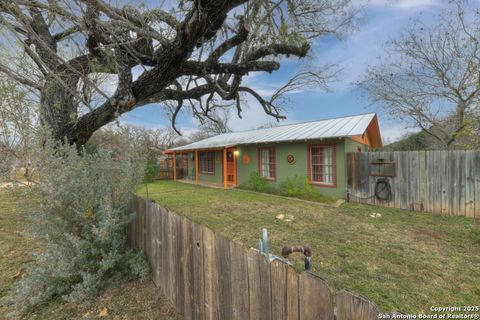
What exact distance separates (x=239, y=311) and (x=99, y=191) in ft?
7.24

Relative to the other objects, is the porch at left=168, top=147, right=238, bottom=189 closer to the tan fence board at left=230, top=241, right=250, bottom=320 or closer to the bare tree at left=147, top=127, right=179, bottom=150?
the tan fence board at left=230, top=241, right=250, bottom=320

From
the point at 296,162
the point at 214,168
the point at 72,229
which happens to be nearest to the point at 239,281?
the point at 72,229

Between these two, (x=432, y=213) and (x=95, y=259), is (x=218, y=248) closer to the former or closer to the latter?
(x=95, y=259)

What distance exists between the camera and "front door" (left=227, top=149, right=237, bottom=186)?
12.6m

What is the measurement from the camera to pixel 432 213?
6.49 metres

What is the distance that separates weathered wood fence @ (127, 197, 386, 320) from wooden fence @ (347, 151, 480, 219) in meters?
7.47

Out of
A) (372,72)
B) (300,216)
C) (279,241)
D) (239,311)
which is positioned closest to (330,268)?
(279,241)

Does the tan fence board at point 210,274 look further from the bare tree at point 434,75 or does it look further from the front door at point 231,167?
the bare tree at point 434,75

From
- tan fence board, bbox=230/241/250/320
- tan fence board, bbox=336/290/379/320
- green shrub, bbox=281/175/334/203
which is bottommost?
green shrub, bbox=281/175/334/203

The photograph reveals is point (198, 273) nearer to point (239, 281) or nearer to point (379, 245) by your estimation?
point (239, 281)

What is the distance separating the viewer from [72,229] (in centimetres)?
262

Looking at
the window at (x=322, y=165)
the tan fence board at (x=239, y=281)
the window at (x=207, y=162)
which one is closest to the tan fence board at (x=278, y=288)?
the tan fence board at (x=239, y=281)

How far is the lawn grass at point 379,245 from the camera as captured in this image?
2.86 metres

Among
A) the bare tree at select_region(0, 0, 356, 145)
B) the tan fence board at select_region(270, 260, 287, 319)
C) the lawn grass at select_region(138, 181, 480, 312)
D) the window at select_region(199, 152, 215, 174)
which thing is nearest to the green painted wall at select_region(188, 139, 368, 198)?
the window at select_region(199, 152, 215, 174)
